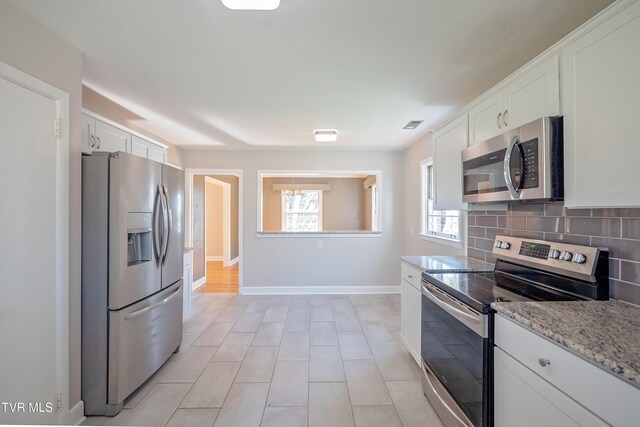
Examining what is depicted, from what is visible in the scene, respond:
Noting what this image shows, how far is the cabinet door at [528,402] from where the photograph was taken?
89 centimetres

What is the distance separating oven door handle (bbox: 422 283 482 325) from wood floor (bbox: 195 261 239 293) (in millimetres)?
3681

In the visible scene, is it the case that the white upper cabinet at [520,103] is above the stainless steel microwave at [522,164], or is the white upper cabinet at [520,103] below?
above

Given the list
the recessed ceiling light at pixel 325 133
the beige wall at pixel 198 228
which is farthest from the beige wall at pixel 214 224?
the recessed ceiling light at pixel 325 133

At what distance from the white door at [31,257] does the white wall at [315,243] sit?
292cm

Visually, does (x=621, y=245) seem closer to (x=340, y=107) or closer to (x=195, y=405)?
(x=340, y=107)

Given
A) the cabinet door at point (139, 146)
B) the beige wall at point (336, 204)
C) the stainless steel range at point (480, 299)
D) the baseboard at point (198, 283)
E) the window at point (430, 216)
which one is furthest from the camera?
the beige wall at point (336, 204)

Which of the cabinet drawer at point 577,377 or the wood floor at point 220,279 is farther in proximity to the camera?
the wood floor at point 220,279

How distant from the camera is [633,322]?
3.41ft

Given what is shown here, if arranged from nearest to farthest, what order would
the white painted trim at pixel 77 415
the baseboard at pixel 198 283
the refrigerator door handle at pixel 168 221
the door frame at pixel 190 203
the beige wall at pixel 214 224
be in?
the white painted trim at pixel 77 415 → the refrigerator door handle at pixel 168 221 → the door frame at pixel 190 203 → the baseboard at pixel 198 283 → the beige wall at pixel 214 224

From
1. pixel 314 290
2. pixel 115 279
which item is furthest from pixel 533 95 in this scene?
pixel 314 290

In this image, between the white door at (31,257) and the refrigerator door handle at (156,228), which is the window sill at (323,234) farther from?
the white door at (31,257)

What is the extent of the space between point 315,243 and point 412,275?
7.89 ft

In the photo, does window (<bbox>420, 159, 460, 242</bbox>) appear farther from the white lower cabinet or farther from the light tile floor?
the light tile floor

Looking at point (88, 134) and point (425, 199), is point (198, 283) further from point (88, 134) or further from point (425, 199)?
point (425, 199)
